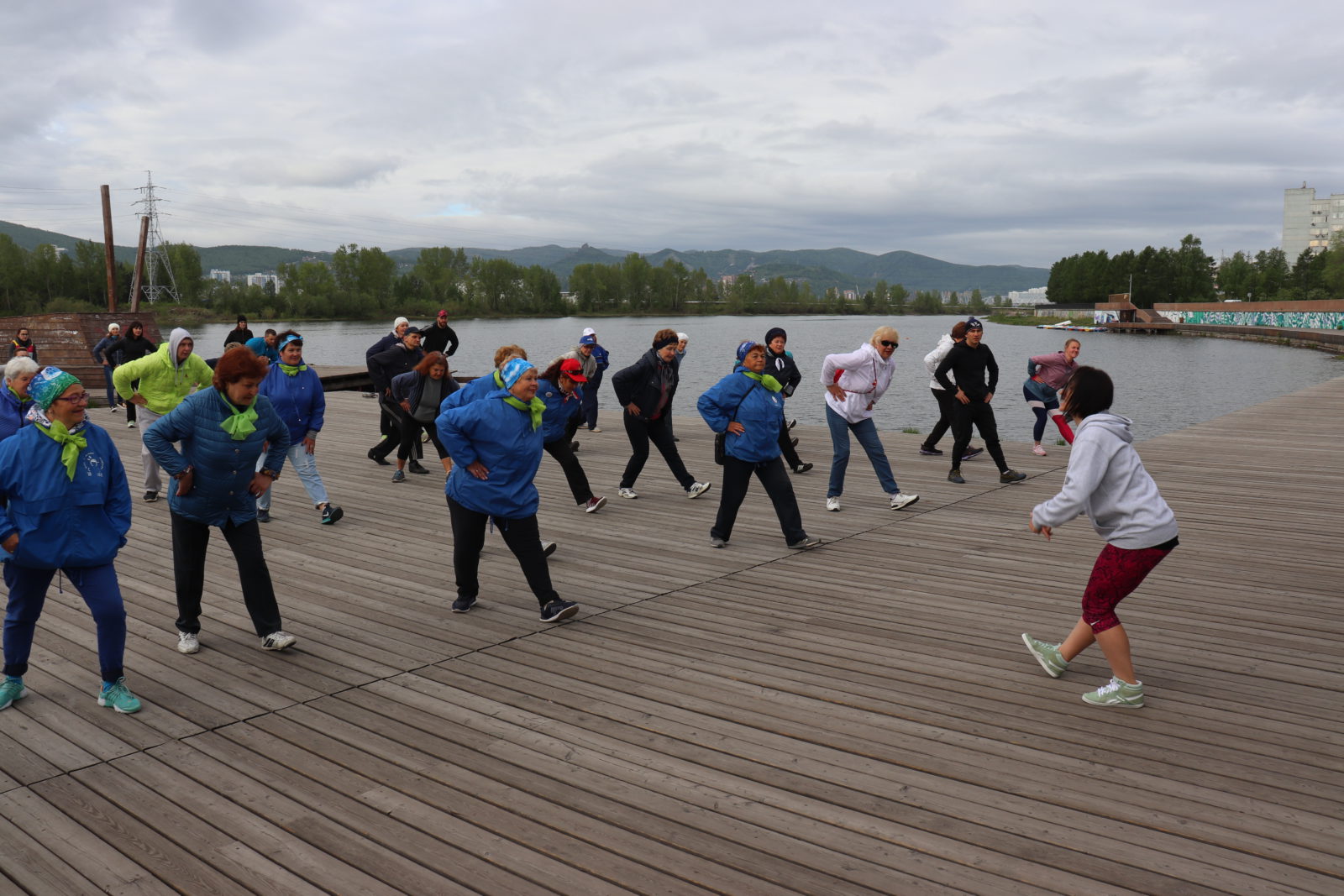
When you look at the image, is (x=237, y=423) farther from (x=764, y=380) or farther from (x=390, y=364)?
(x=390, y=364)

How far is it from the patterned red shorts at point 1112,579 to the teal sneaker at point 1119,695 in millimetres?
302

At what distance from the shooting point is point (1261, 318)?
284ft

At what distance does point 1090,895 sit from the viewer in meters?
3.09

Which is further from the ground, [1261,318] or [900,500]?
[1261,318]

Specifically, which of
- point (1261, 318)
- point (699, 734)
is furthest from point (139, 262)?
point (1261, 318)

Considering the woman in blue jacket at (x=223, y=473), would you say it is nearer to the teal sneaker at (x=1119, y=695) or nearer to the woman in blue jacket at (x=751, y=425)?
the woman in blue jacket at (x=751, y=425)

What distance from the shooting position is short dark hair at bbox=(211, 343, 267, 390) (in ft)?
16.3

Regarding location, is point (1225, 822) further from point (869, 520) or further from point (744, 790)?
point (869, 520)

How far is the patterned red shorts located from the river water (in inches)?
506

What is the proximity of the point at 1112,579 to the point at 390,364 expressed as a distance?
29.9ft

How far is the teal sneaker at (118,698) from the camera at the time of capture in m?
4.62

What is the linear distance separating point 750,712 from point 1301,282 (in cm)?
13507

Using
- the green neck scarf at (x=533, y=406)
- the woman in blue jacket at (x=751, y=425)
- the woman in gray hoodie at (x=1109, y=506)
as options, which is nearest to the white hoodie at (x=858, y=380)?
the woman in blue jacket at (x=751, y=425)

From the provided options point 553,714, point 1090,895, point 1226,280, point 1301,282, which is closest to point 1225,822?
point 1090,895
